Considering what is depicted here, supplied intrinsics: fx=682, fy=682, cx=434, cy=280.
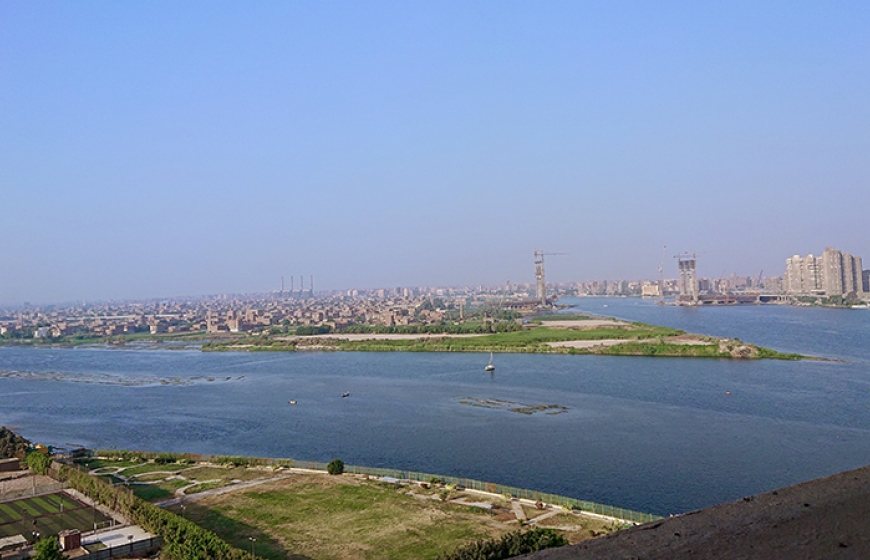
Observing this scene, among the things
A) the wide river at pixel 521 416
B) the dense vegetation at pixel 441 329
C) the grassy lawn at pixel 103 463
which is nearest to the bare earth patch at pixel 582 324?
the dense vegetation at pixel 441 329

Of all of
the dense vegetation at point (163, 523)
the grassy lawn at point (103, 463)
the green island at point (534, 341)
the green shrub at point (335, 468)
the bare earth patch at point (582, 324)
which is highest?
the bare earth patch at point (582, 324)

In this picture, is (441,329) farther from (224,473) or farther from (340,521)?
(340,521)

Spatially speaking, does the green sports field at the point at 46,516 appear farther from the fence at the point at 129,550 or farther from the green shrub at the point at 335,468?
the green shrub at the point at 335,468

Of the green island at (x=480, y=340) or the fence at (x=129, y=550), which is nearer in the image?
the fence at (x=129, y=550)

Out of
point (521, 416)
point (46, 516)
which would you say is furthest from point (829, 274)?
point (46, 516)

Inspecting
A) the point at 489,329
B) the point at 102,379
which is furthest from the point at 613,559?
the point at 489,329
